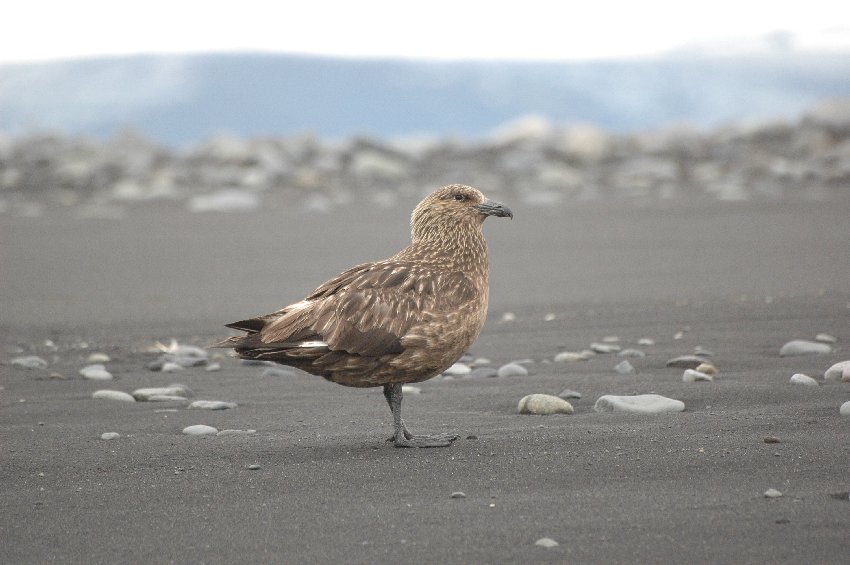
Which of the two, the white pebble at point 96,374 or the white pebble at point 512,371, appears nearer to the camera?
the white pebble at point 512,371

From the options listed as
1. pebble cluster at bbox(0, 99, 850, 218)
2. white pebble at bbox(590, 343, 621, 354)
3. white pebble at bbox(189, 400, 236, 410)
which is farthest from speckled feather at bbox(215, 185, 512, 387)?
pebble cluster at bbox(0, 99, 850, 218)

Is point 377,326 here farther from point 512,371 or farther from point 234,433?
point 512,371

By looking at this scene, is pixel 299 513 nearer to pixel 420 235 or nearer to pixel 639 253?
pixel 420 235

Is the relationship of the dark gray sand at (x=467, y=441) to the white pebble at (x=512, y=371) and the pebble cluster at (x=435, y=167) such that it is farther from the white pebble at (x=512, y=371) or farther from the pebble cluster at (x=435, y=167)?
the pebble cluster at (x=435, y=167)

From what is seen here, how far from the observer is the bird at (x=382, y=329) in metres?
5.22

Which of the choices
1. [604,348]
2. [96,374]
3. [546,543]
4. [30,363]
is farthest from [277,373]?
[546,543]

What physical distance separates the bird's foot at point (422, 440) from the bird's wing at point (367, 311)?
0.40m

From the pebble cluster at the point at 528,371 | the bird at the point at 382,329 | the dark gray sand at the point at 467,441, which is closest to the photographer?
the dark gray sand at the point at 467,441

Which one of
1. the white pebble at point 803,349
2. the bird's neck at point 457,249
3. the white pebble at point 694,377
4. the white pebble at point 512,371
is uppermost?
the bird's neck at point 457,249

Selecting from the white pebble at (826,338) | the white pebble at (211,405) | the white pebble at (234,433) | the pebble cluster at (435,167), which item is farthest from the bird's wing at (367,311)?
the pebble cluster at (435,167)

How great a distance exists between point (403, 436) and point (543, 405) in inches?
33.7

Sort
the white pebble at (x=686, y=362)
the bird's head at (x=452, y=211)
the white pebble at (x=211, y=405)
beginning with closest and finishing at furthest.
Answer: the bird's head at (x=452, y=211) → the white pebble at (x=211, y=405) → the white pebble at (x=686, y=362)

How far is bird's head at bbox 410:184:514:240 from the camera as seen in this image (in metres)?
5.89

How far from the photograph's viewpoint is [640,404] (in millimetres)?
5742
